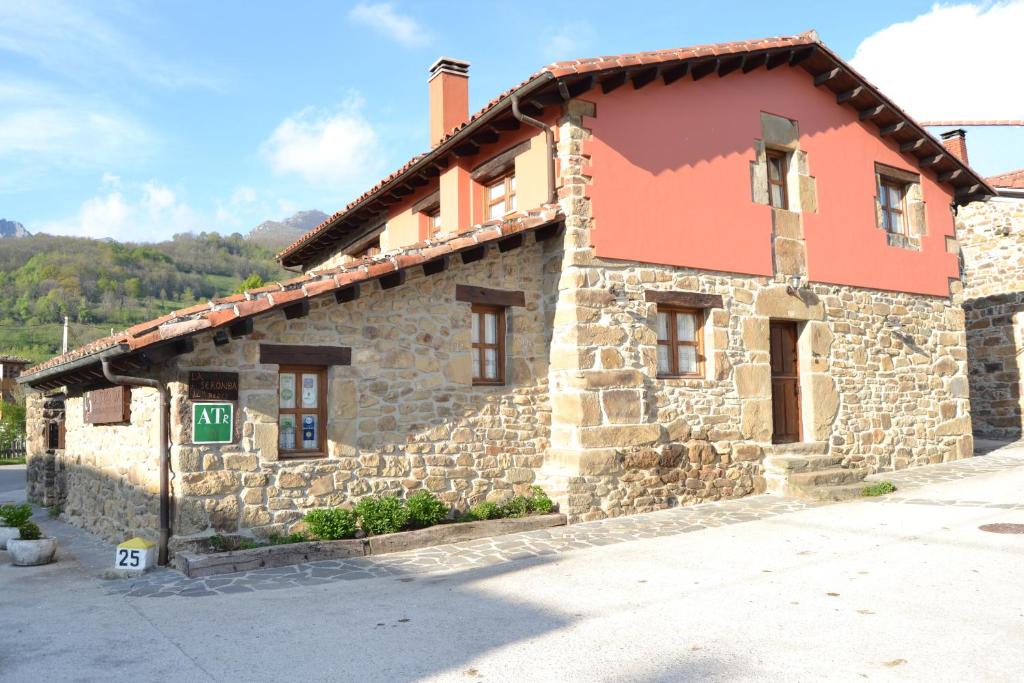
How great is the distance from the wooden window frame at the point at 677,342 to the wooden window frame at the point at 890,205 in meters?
4.30

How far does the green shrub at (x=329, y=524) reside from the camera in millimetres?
7098

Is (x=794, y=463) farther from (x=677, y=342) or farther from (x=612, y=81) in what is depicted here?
(x=612, y=81)

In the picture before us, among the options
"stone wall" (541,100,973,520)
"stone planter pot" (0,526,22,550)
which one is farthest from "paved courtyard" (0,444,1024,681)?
"stone wall" (541,100,973,520)

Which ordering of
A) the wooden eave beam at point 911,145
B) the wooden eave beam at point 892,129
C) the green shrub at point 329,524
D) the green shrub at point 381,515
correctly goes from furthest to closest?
1. the wooden eave beam at point 911,145
2. the wooden eave beam at point 892,129
3. the green shrub at point 381,515
4. the green shrub at point 329,524

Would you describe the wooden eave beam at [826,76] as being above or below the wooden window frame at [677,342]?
above

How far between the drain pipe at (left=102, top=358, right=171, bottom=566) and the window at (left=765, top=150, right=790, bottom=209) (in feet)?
26.3

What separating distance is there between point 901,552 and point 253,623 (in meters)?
5.23

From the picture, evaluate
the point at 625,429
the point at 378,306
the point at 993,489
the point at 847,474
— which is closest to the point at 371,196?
the point at 378,306

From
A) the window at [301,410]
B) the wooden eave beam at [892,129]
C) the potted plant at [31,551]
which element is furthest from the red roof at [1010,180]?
the potted plant at [31,551]

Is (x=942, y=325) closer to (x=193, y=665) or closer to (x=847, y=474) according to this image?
(x=847, y=474)

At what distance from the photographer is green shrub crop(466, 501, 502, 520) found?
26.5ft

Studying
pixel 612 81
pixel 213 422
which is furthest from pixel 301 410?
pixel 612 81

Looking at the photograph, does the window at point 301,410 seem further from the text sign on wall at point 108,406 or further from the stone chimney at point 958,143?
the stone chimney at point 958,143

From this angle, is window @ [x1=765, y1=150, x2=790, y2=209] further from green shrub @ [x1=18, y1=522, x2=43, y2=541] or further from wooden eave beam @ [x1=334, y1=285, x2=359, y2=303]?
green shrub @ [x1=18, y1=522, x2=43, y2=541]
